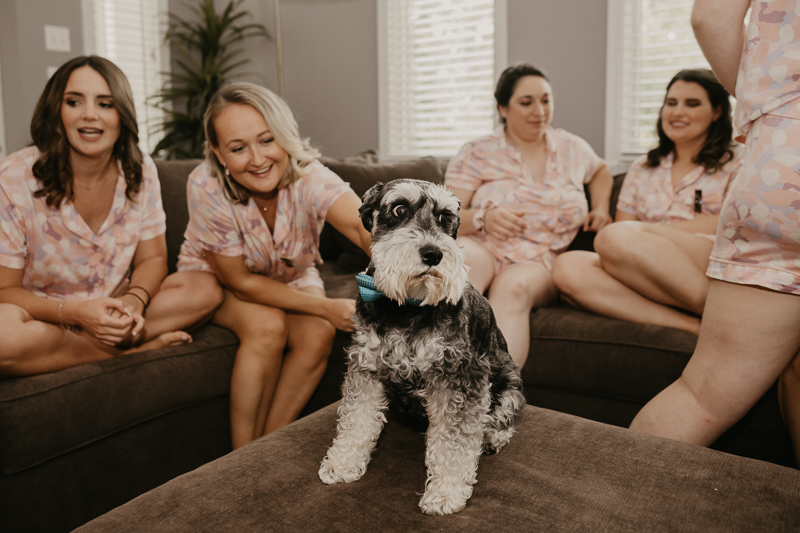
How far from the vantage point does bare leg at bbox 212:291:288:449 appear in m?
2.00

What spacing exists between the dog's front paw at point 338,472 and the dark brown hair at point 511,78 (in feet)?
6.88

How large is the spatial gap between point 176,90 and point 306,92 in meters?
1.20

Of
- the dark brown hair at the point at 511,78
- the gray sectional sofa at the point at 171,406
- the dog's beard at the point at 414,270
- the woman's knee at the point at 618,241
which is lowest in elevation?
the gray sectional sofa at the point at 171,406

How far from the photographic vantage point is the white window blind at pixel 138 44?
4.76 meters

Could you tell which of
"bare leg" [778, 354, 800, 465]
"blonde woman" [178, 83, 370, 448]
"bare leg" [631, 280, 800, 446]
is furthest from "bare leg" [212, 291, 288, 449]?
"bare leg" [778, 354, 800, 465]

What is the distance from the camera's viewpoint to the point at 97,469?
171 centimetres

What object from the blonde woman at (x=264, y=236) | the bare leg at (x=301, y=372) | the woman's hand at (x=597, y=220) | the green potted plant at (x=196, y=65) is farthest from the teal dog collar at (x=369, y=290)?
the green potted plant at (x=196, y=65)

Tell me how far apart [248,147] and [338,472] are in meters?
1.22

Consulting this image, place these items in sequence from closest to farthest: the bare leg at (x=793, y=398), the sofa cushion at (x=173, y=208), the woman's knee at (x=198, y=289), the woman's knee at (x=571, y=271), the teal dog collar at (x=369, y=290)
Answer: the teal dog collar at (x=369, y=290)
the bare leg at (x=793, y=398)
the woman's knee at (x=198, y=289)
the woman's knee at (x=571, y=271)
the sofa cushion at (x=173, y=208)

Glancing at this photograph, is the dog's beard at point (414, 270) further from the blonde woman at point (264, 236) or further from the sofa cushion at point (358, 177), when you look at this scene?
the sofa cushion at point (358, 177)

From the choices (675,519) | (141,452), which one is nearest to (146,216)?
(141,452)

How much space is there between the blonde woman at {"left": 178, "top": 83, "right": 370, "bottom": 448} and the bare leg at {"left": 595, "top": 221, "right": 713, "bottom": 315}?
106 centimetres

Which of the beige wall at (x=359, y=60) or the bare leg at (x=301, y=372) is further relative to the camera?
the beige wall at (x=359, y=60)

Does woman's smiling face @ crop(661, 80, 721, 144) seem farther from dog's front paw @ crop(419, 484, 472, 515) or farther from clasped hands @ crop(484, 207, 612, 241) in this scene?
dog's front paw @ crop(419, 484, 472, 515)
